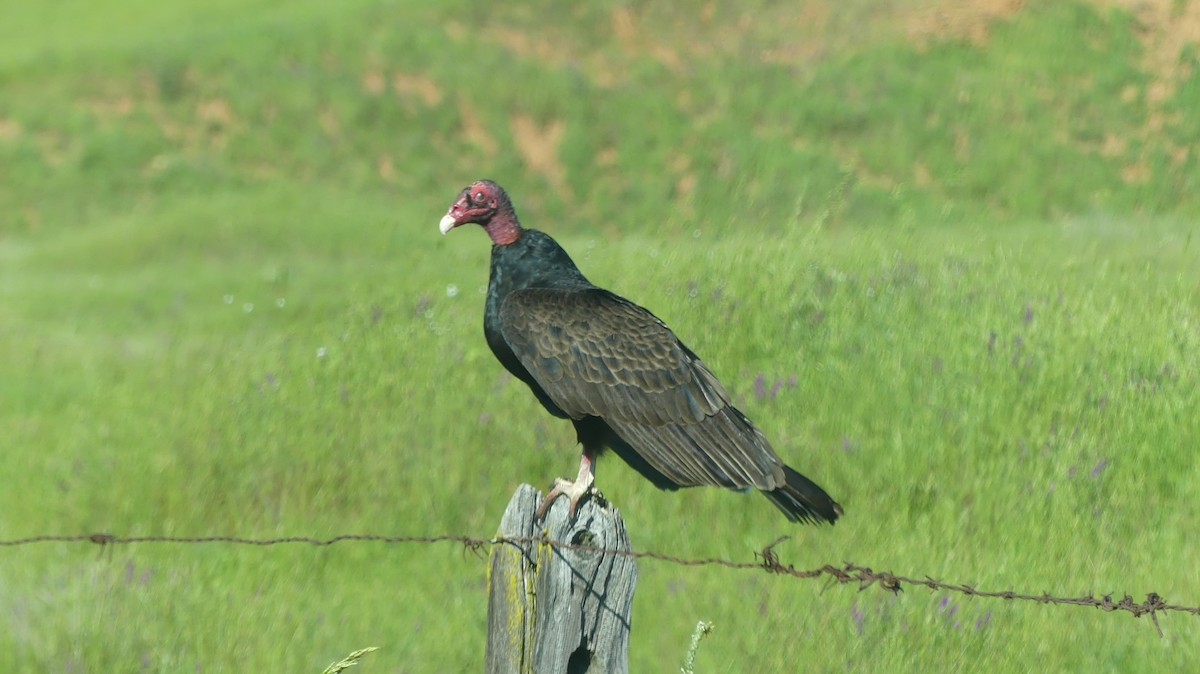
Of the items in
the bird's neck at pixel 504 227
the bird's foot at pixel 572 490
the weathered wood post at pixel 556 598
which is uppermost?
the bird's neck at pixel 504 227

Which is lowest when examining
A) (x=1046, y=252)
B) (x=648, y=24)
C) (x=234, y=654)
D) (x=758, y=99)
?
(x=234, y=654)

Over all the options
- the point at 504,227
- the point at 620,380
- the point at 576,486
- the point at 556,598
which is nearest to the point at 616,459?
the point at 504,227

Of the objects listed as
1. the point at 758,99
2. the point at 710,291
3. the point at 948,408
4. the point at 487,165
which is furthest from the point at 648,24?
the point at 948,408

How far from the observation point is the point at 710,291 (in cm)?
840

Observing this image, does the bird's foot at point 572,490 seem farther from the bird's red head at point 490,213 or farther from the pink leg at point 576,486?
the bird's red head at point 490,213

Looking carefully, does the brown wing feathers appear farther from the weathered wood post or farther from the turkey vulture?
the weathered wood post

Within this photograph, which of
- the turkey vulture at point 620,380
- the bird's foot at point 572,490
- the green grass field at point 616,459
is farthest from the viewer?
the green grass field at point 616,459

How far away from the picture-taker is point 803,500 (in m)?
4.18

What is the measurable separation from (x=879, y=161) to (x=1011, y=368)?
45.3 ft

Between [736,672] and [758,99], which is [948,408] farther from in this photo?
[758,99]

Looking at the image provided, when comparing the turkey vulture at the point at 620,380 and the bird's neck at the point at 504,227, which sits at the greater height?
the bird's neck at the point at 504,227

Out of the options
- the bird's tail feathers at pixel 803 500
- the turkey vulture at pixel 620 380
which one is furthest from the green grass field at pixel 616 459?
the turkey vulture at pixel 620 380

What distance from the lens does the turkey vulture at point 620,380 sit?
4.40 meters

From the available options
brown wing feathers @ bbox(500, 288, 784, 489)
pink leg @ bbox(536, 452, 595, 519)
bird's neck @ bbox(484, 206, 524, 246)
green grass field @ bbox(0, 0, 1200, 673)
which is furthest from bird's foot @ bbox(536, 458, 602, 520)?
green grass field @ bbox(0, 0, 1200, 673)
